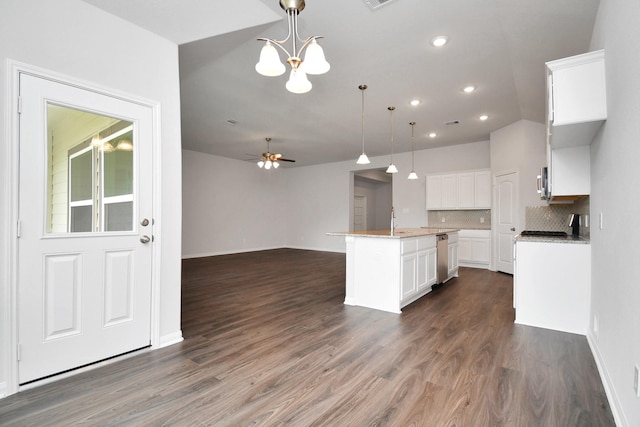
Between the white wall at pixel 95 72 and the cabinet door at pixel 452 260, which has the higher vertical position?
the white wall at pixel 95 72

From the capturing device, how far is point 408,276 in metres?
3.76

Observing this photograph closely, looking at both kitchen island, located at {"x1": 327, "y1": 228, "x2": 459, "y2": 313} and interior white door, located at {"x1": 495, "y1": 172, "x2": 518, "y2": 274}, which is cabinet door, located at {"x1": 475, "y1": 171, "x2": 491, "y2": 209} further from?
kitchen island, located at {"x1": 327, "y1": 228, "x2": 459, "y2": 313}

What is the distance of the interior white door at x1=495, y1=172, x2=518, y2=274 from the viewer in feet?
18.7

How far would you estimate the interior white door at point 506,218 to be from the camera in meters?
5.70

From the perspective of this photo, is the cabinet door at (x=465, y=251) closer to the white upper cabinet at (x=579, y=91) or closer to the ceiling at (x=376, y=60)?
the ceiling at (x=376, y=60)

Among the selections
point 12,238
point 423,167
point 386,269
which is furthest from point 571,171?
Result: point 423,167

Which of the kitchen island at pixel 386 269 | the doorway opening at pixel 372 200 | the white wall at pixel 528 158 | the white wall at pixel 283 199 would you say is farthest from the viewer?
the doorway opening at pixel 372 200

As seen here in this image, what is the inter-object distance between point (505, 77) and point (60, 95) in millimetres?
4649

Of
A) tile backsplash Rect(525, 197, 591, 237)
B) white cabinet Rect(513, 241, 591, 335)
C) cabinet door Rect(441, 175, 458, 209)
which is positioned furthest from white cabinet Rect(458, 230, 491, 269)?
white cabinet Rect(513, 241, 591, 335)

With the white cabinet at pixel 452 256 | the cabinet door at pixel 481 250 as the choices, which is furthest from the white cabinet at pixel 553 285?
the cabinet door at pixel 481 250

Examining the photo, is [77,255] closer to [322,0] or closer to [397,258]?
[322,0]

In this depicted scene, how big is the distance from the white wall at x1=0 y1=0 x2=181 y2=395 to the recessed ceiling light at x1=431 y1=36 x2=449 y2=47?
2.50 m

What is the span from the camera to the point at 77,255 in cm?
218

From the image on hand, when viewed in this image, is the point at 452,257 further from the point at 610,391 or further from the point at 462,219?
the point at 610,391
